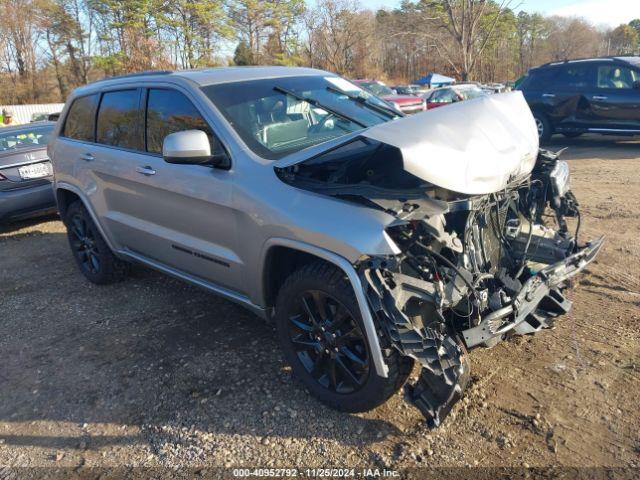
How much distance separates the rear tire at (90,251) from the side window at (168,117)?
141 centimetres

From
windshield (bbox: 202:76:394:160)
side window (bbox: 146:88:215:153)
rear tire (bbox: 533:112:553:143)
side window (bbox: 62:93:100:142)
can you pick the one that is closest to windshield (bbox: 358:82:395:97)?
rear tire (bbox: 533:112:553:143)

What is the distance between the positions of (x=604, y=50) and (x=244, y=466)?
80.4 metres

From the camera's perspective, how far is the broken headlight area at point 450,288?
8.46ft

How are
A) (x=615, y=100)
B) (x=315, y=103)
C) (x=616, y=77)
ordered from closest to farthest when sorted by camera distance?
(x=315, y=103) → (x=615, y=100) → (x=616, y=77)

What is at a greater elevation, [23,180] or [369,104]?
[369,104]

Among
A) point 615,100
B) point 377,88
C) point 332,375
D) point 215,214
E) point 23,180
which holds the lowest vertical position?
point 332,375

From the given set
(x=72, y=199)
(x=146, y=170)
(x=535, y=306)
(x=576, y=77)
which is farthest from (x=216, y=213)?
(x=576, y=77)

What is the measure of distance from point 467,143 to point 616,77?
379 inches

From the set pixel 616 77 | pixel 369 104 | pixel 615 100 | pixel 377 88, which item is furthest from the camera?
pixel 377 88

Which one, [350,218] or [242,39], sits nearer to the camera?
[350,218]

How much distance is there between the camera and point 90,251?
5199 millimetres

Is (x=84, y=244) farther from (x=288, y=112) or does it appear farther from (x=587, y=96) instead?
(x=587, y=96)

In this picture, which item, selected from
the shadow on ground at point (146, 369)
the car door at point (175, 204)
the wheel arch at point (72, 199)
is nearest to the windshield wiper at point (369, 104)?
the car door at point (175, 204)

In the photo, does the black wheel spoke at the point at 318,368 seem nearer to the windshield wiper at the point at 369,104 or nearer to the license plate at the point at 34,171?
the windshield wiper at the point at 369,104
